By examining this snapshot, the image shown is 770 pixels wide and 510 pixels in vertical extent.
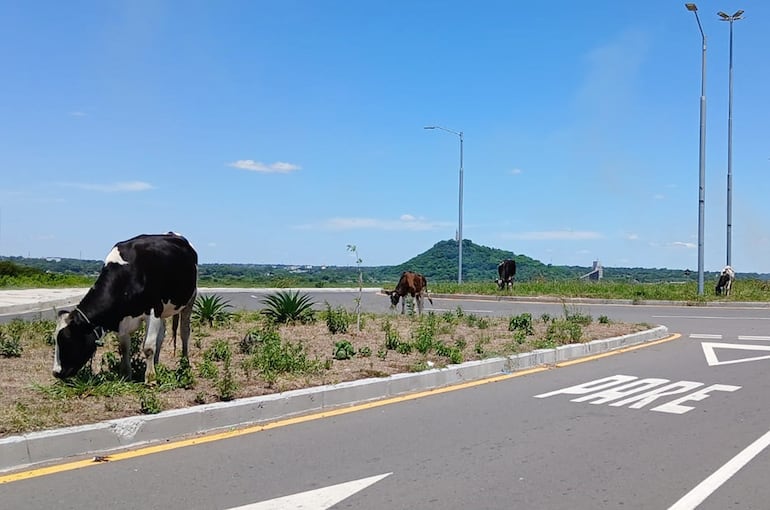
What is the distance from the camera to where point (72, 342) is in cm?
776

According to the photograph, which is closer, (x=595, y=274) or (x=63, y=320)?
(x=63, y=320)

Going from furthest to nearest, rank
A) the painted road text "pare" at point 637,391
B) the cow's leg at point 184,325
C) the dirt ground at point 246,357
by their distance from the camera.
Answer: the cow's leg at point 184,325 → the painted road text "pare" at point 637,391 → the dirt ground at point 246,357

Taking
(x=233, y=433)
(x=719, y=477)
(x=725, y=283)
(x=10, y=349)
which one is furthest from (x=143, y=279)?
(x=725, y=283)

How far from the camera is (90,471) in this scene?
585 cm

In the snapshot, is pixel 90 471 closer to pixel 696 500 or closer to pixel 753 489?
pixel 696 500

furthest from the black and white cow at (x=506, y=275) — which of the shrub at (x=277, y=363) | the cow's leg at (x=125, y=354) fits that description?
the cow's leg at (x=125, y=354)

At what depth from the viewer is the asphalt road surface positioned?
5.42m

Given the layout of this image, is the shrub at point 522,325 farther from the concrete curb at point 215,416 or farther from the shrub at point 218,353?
the shrub at point 218,353

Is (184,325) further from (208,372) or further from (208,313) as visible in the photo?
(208,313)

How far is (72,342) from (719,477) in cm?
617

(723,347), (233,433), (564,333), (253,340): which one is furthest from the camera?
(723,347)

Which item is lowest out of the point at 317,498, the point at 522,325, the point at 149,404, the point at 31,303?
the point at 317,498

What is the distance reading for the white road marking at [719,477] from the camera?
17.9 ft

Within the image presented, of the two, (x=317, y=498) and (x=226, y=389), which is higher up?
(x=226, y=389)
